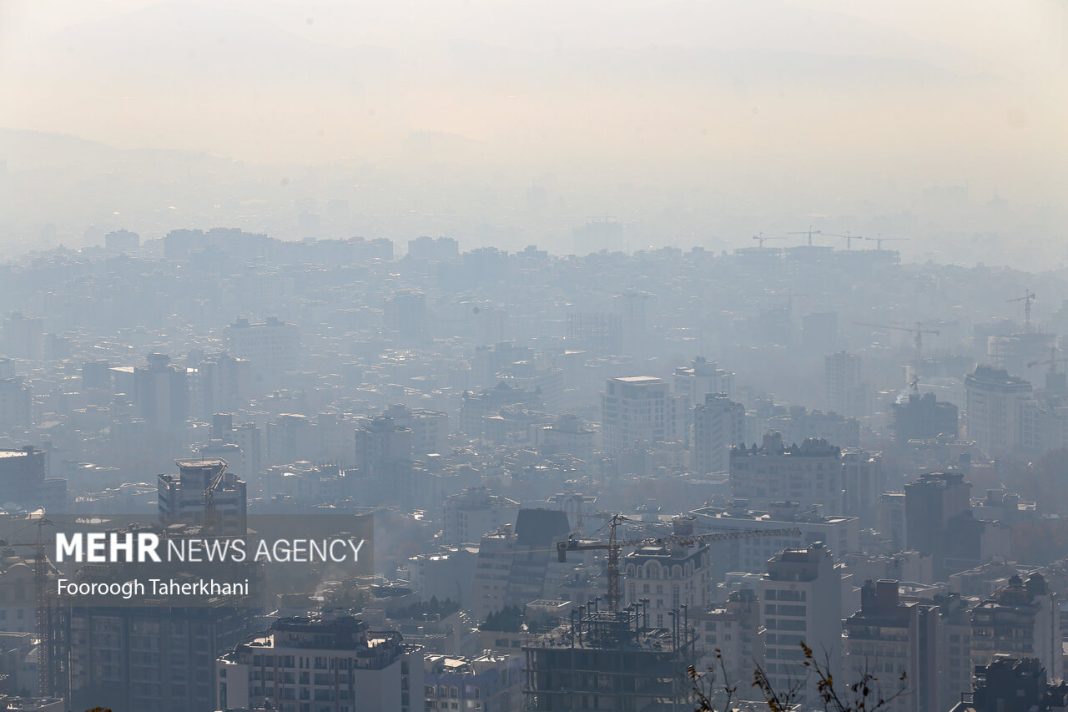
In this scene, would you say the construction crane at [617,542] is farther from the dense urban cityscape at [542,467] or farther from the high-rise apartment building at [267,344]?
the high-rise apartment building at [267,344]

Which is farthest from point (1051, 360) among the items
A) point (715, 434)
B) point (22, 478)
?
point (22, 478)

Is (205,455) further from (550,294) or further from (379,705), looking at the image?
(550,294)

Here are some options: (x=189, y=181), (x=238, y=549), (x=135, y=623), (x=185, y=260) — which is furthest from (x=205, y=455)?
(x=189, y=181)

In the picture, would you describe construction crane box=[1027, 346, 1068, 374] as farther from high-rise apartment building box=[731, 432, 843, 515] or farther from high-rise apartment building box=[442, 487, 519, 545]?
high-rise apartment building box=[442, 487, 519, 545]

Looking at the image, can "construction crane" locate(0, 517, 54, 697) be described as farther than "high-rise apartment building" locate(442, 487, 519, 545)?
No

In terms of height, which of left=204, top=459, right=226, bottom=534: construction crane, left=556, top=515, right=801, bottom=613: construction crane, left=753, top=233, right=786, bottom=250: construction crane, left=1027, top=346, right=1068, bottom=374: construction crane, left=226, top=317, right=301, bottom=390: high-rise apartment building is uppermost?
left=753, top=233, right=786, bottom=250: construction crane

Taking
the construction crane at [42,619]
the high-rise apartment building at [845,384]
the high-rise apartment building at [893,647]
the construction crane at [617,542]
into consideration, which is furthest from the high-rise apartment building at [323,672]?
the high-rise apartment building at [845,384]

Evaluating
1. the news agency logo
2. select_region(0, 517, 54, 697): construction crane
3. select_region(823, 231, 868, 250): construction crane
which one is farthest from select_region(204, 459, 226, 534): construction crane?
select_region(823, 231, 868, 250): construction crane
